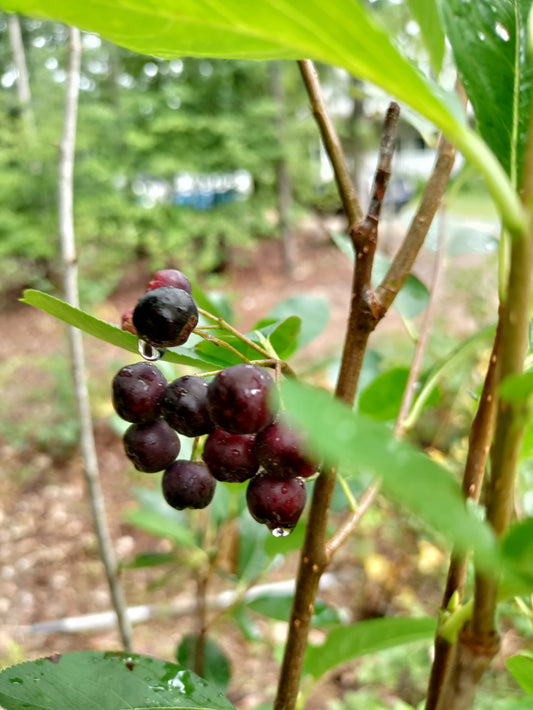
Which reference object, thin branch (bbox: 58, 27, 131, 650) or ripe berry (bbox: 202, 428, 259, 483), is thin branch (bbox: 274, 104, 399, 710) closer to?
ripe berry (bbox: 202, 428, 259, 483)

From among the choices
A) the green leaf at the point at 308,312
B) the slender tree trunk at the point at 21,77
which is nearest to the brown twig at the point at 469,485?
the green leaf at the point at 308,312

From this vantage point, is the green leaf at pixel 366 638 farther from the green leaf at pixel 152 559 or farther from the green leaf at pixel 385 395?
the green leaf at pixel 152 559

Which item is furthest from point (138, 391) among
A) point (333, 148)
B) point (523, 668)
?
point (523, 668)

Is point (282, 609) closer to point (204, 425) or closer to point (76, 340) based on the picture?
point (76, 340)

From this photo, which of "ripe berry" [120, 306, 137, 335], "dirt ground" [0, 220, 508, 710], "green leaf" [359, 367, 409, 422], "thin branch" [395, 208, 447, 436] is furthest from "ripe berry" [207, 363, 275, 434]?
"dirt ground" [0, 220, 508, 710]

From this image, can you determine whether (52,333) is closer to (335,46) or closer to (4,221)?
(4,221)
